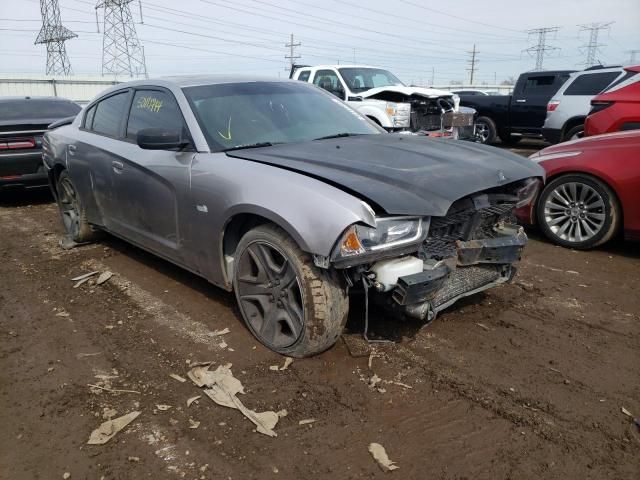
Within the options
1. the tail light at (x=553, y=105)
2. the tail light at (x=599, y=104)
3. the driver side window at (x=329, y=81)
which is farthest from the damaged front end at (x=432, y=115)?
the tail light at (x=599, y=104)

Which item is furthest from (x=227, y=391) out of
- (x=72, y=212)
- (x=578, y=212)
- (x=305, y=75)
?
(x=305, y=75)

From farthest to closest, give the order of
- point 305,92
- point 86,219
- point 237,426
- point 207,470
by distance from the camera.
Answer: point 86,219, point 305,92, point 237,426, point 207,470

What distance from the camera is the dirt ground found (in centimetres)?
227

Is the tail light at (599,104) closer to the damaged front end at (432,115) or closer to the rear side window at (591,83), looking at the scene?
the damaged front end at (432,115)

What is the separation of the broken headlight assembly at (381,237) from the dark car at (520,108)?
11441 mm

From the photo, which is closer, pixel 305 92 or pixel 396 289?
pixel 396 289

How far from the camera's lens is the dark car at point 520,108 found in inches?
502

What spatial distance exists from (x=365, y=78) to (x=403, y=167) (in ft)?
29.7

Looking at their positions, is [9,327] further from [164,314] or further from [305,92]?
[305,92]

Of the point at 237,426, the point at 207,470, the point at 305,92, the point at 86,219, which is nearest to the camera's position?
the point at 207,470

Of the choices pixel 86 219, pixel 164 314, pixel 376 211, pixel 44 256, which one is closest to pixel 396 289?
pixel 376 211

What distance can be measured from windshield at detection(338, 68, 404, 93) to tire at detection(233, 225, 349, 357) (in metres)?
8.62

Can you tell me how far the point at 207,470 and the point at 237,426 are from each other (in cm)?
32

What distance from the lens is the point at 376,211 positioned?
2.67m
